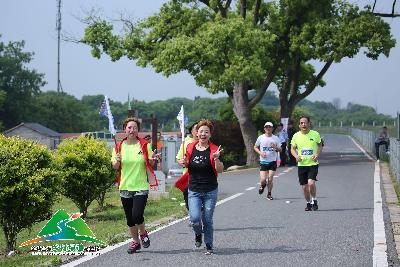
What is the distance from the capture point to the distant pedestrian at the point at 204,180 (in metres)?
8.42

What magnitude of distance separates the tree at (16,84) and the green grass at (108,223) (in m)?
65.6

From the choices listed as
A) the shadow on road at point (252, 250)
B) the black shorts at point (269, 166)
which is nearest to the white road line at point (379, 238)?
the shadow on road at point (252, 250)

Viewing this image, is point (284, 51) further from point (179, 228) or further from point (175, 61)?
point (179, 228)

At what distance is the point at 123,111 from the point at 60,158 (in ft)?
373

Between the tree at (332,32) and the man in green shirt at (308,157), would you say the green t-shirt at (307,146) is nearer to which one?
the man in green shirt at (308,157)

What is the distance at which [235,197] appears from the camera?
16.3 meters

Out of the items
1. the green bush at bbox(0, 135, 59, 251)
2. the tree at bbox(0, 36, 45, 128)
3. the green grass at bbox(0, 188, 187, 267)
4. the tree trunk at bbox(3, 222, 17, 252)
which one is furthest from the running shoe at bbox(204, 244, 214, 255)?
the tree at bbox(0, 36, 45, 128)

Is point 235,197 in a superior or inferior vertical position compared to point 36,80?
inferior

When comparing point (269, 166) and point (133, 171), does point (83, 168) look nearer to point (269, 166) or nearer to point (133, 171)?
point (269, 166)

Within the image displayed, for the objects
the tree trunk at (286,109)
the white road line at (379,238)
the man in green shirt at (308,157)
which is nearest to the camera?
the white road line at (379,238)

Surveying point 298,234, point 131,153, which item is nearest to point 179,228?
point 298,234

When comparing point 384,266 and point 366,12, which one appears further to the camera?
point 366,12

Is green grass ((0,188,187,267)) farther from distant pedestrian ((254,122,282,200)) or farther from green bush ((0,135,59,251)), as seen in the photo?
distant pedestrian ((254,122,282,200))

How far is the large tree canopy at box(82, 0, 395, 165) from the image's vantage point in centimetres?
2948
